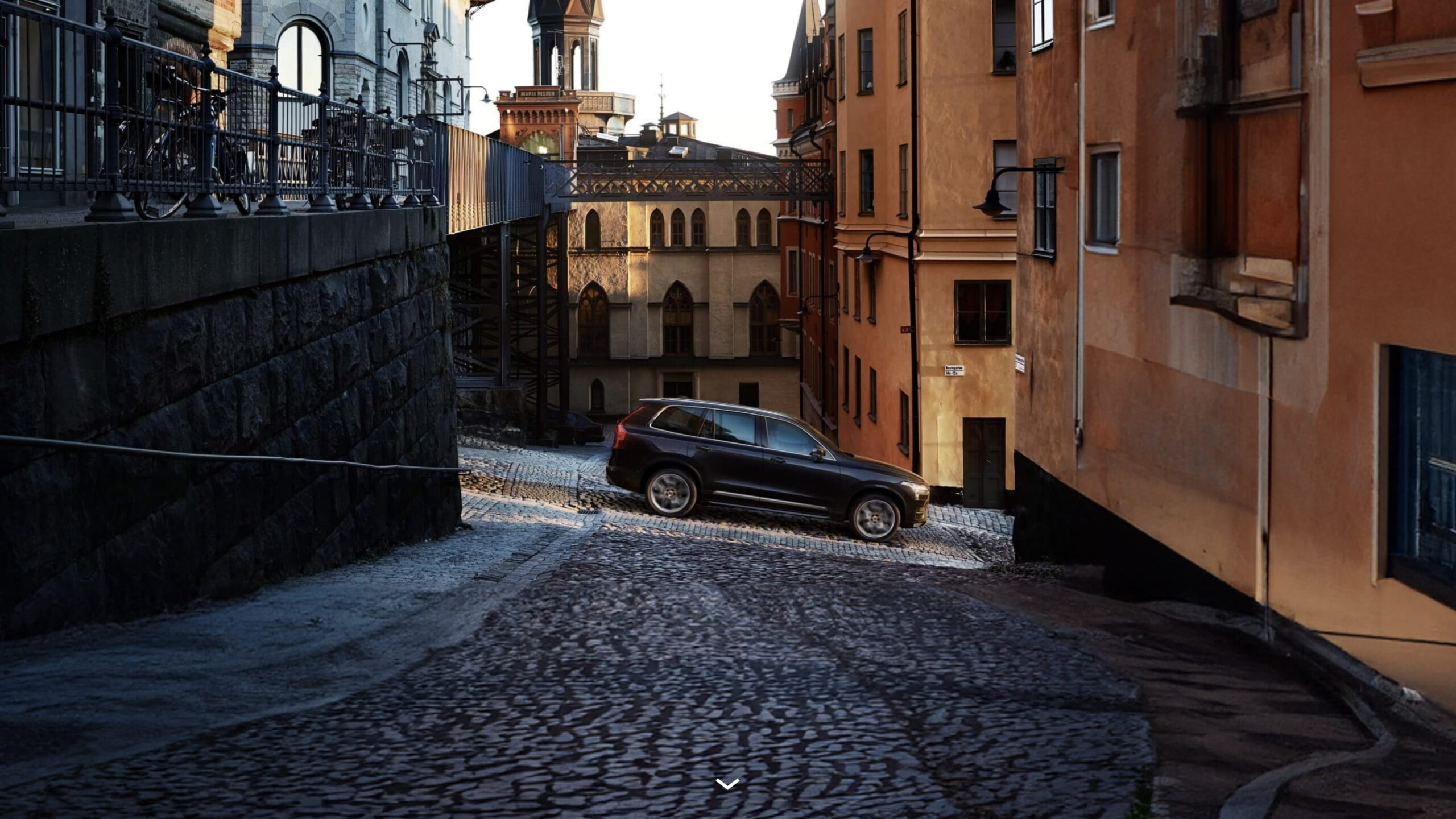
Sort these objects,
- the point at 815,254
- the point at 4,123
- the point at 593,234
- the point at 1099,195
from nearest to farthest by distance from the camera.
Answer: the point at 4,123 → the point at 1099,195 → the point at 815,254 → the point at 593,234

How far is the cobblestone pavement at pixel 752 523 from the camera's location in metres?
17.4

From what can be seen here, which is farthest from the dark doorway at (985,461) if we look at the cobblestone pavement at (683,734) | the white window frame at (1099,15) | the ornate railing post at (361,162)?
the cobblestone pavement at (683,734)

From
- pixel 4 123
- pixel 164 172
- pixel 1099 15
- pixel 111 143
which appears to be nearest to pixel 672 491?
pixel 1099 15

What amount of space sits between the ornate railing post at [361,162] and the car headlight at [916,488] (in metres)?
7.89

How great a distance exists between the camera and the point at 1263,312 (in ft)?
31.6

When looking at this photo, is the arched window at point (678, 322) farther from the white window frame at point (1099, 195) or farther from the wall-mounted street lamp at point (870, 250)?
the white window frame at point (1099, 195)

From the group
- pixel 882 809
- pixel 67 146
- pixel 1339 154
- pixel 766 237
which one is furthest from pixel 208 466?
pixel 766 237

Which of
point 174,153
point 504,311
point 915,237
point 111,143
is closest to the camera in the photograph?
point 111,143

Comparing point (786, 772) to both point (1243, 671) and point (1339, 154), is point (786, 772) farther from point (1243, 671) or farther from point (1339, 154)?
point (1339, 154)

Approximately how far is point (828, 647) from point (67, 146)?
4698 mm

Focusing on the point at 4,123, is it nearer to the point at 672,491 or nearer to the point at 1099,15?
the point at 1099,15

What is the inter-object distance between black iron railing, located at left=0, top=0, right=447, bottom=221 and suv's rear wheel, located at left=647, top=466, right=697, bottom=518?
730cm

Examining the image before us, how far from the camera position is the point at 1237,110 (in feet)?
34.7

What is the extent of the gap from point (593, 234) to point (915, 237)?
4700 centimetres
